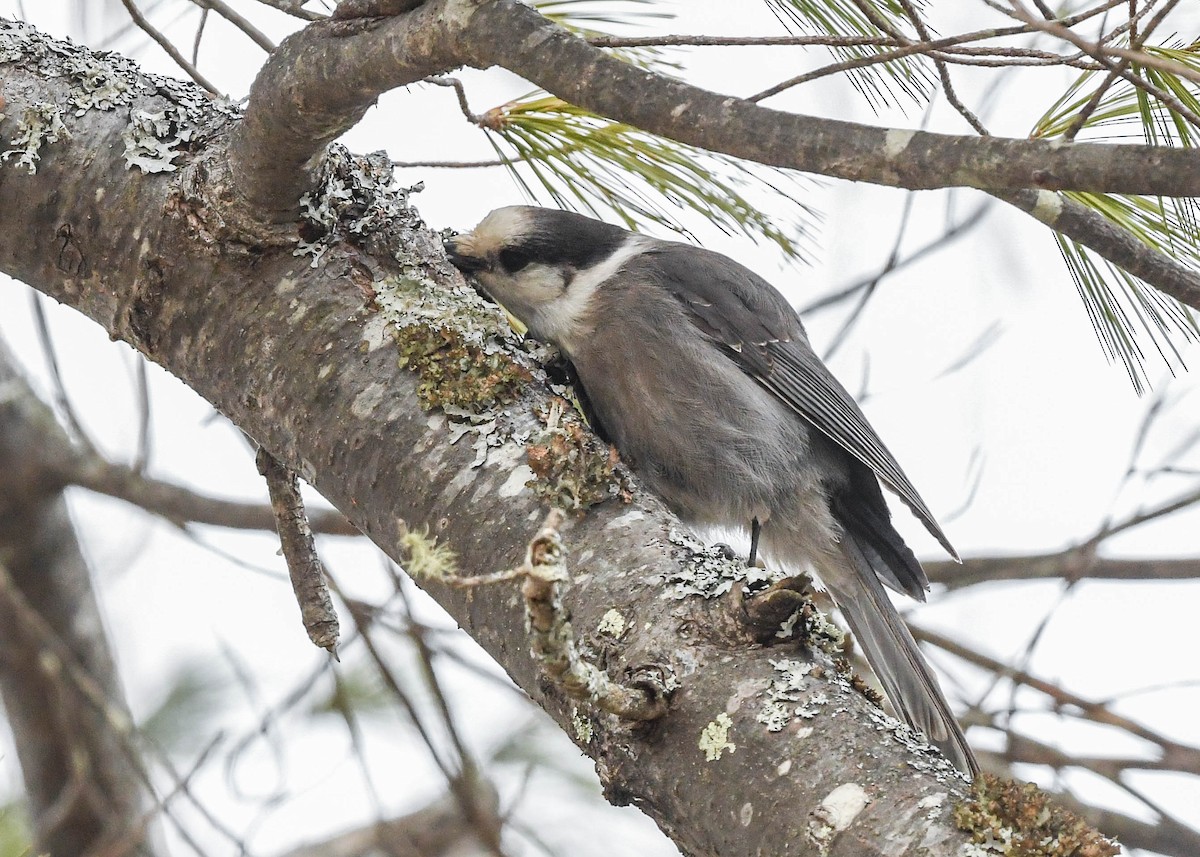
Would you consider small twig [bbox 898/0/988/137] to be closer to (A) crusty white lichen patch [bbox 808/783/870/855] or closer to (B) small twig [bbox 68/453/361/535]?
(A) crusty white lichen patch [bbox 808/783/870/855]

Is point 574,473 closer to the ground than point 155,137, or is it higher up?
closer to the ground

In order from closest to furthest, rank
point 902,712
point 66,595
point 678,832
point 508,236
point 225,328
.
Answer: point 678,832 < point 225,328 < point 902,712 < point 508,236 < point 66,595

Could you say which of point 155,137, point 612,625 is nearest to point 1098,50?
point 612,625

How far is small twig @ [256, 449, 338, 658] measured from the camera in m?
2.00

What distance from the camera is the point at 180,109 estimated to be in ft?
6.43

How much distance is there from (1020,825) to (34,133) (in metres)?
1.79

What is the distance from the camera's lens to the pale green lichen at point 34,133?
1920 millimetres

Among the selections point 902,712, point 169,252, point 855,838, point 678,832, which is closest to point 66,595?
point 169,252

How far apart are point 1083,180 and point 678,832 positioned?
844 millimetres

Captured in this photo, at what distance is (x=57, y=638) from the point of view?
11.0 feet

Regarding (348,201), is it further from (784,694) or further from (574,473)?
(784,694)

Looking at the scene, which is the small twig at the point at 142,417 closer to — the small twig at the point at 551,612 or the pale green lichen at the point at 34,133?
the pale green lichen at the point at 34,133

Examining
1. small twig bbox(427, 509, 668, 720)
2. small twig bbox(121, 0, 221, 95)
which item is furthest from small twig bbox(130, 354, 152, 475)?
small twig bbox(427, 509, 668, 720)

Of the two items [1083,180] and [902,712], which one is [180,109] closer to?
[1083,180]
